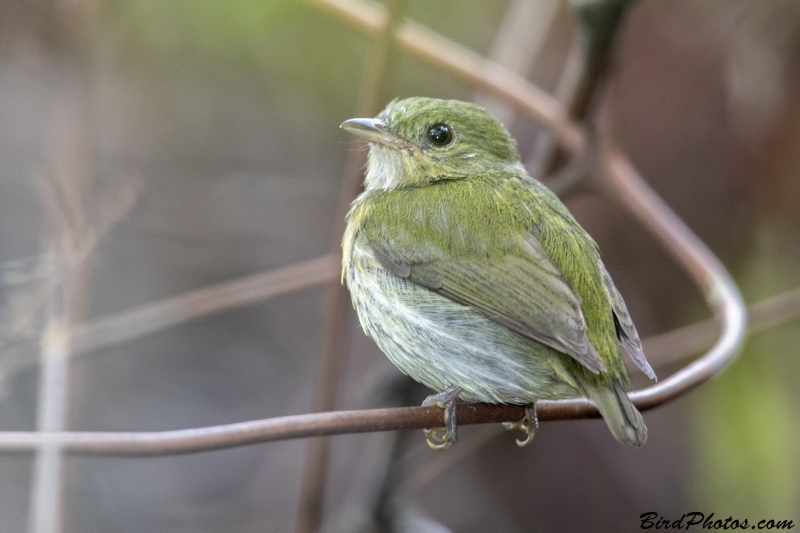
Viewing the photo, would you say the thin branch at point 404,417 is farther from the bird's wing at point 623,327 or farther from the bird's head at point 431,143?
the bird's head at point 431,143

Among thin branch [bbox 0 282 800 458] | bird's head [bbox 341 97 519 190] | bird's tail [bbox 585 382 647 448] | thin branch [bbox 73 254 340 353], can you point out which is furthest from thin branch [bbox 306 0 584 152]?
thin branch [bbox 0 282 800 458]

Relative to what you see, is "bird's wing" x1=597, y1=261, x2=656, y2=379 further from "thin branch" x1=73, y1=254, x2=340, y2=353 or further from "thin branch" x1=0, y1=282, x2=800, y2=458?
"thin branch" x1=73, y1=254, x2=340, y2=353

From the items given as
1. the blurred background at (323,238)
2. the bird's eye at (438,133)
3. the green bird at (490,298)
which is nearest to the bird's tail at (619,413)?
the green bird at (490,298)

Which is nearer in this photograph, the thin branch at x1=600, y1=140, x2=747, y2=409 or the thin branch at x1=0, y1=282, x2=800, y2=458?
the thin branch at x1=0, y1=282, x2=800, y2=458

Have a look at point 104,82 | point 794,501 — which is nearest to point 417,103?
point 794,501

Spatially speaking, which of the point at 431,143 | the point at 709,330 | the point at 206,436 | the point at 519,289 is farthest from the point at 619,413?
A: the point at 709,330

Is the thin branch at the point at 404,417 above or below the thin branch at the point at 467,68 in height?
below
